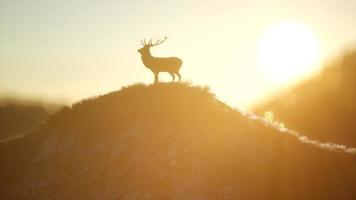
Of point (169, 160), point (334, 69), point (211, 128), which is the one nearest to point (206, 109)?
point (211, 128)

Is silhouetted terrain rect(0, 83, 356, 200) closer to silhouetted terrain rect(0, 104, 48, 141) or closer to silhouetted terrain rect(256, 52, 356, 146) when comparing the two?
silhouetted terrain rect(256, 52, 356, 146)

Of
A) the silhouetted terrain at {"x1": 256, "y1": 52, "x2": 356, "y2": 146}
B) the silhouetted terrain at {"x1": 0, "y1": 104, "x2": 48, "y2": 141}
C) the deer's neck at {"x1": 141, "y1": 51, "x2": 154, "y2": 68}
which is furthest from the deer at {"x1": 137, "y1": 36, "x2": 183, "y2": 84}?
the silhouetted terrain at {"x1": 0, "y1": 104, "x2": 48, "y2": 141}

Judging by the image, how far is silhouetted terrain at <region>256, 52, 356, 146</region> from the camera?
385 feet

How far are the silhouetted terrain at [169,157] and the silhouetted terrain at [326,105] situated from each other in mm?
74557

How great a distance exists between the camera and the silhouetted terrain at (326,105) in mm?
117375

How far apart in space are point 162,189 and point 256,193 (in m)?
5.57

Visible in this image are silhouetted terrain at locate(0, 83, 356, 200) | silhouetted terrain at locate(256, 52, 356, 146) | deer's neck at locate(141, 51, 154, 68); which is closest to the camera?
silhouetted terrain at locate(0, 83, 356, 200)

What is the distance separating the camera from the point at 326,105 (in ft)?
413

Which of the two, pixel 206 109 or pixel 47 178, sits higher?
pixel 206 109

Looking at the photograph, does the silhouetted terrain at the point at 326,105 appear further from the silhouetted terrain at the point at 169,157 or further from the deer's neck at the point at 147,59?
the deer's neck at the point at 147,59

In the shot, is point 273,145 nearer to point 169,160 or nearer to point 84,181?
point 169,160

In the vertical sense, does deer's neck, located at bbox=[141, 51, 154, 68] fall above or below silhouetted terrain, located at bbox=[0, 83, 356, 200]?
above

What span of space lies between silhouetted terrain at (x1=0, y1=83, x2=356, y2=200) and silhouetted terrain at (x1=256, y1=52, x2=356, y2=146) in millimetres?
74557

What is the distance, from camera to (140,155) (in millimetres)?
37125
